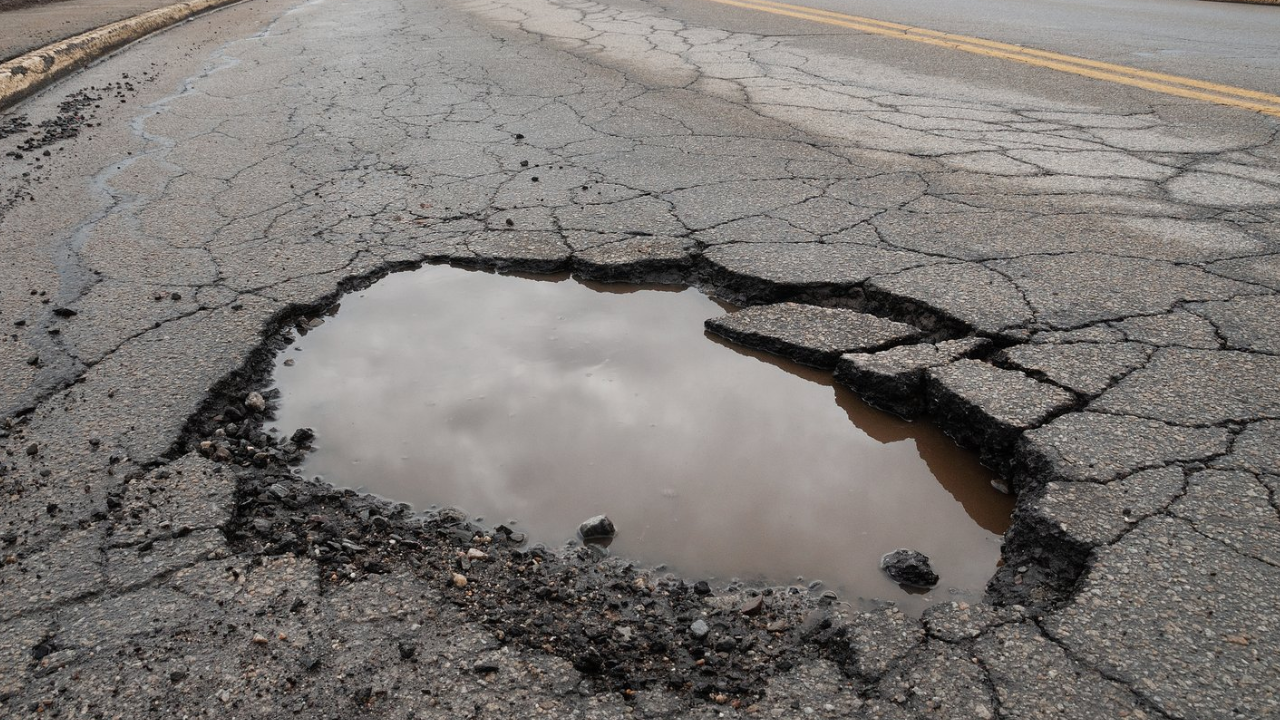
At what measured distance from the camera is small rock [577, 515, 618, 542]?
2406 mm

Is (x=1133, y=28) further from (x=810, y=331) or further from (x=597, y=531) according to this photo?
(x=597, y=531)

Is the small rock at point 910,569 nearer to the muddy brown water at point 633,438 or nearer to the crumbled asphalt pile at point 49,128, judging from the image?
the muddy brown water at point 633,438

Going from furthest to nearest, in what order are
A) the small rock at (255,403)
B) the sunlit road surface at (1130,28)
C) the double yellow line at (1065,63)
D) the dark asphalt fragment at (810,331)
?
the sunlit road surface at (1130,28)
the double yellow line at (1065,63)
the dark asphalt fragment at (810,331)
the small rock at (255,403)

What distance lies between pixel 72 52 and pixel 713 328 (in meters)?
7.74

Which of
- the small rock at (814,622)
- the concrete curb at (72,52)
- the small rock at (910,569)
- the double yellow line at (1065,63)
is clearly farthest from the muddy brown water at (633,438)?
the concrete curb at (72,52)

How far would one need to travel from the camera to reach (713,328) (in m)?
3.31

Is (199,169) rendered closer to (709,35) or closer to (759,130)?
(759,130)

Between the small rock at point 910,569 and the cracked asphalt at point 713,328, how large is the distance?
0.20 m

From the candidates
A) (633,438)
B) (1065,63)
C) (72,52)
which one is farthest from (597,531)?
(72,52)

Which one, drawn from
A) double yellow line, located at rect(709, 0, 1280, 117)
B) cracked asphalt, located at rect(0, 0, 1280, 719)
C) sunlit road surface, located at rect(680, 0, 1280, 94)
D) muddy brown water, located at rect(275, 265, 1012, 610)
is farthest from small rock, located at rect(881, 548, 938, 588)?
sunlit road surface, located at rect(680, 0, 1280, 94)

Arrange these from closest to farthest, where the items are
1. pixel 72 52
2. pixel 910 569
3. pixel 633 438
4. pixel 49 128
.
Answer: pixel 910 569, pixel 633 438, pixel 49 128, pixel 72 52

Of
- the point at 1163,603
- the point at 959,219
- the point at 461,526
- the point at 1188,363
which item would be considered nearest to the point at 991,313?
the point at 1188,363

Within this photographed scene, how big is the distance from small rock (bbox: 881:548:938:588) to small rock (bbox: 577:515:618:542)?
713mm

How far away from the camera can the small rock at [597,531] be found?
2.41 meters
